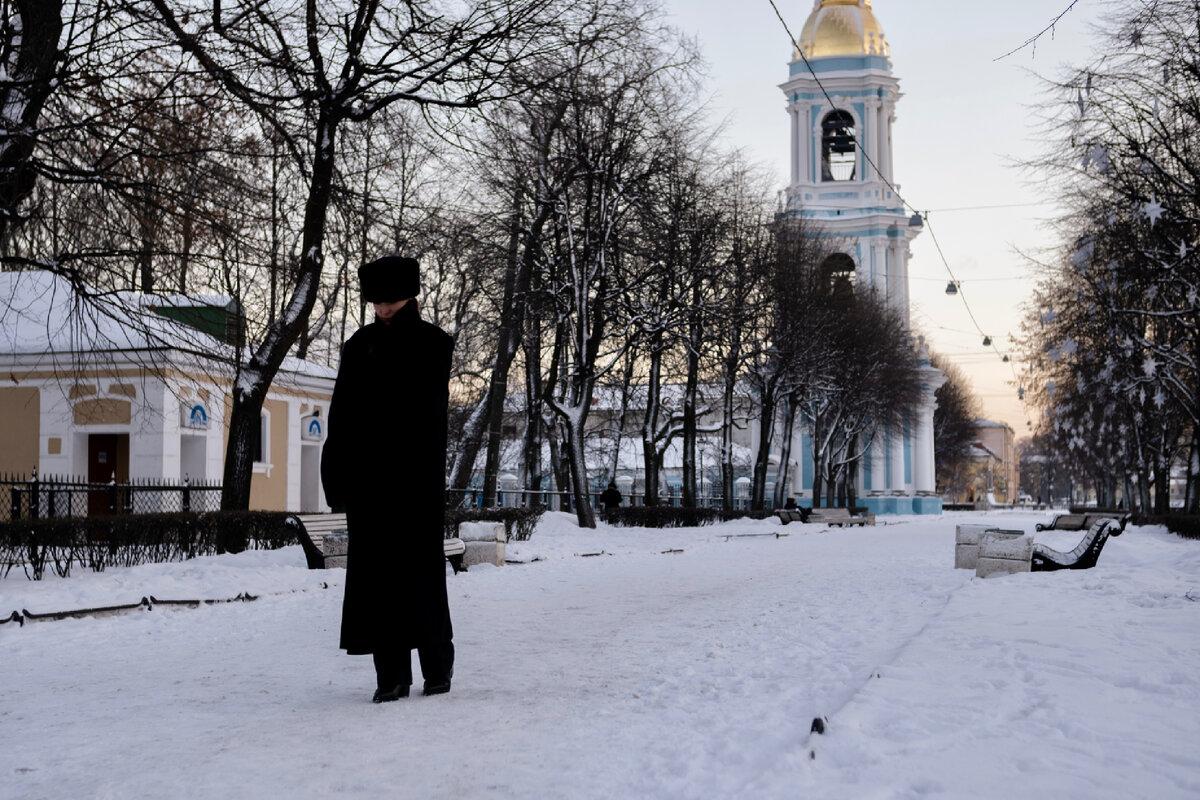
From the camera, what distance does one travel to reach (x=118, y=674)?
746cm

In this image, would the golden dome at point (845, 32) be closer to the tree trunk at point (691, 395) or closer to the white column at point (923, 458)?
the white column at point (923, 458)

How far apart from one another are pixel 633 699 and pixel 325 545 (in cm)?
941

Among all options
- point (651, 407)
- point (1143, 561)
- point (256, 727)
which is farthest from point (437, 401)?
point (651, 407)

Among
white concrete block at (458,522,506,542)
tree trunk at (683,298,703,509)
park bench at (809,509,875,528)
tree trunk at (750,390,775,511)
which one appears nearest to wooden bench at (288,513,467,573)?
white concrete block at (458,522,506,542)

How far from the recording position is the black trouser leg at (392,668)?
6.19 metres

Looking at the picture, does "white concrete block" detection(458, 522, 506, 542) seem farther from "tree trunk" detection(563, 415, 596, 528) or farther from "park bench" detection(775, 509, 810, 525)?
"park bench" detection(775, 509, 810, 525)

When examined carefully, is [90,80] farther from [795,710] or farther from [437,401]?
[795,710]

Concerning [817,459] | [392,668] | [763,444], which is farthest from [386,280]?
[817,459]

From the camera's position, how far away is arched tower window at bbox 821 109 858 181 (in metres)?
66.0

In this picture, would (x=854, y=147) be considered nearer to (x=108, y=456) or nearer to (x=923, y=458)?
(x=923, y=458)

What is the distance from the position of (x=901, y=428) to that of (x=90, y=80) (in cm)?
5809

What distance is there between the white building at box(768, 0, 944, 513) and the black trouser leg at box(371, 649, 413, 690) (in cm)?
6051

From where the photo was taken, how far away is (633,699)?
6.34m

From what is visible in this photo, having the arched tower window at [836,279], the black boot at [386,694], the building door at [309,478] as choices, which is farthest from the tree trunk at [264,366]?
the arched tower window at [836,279]
